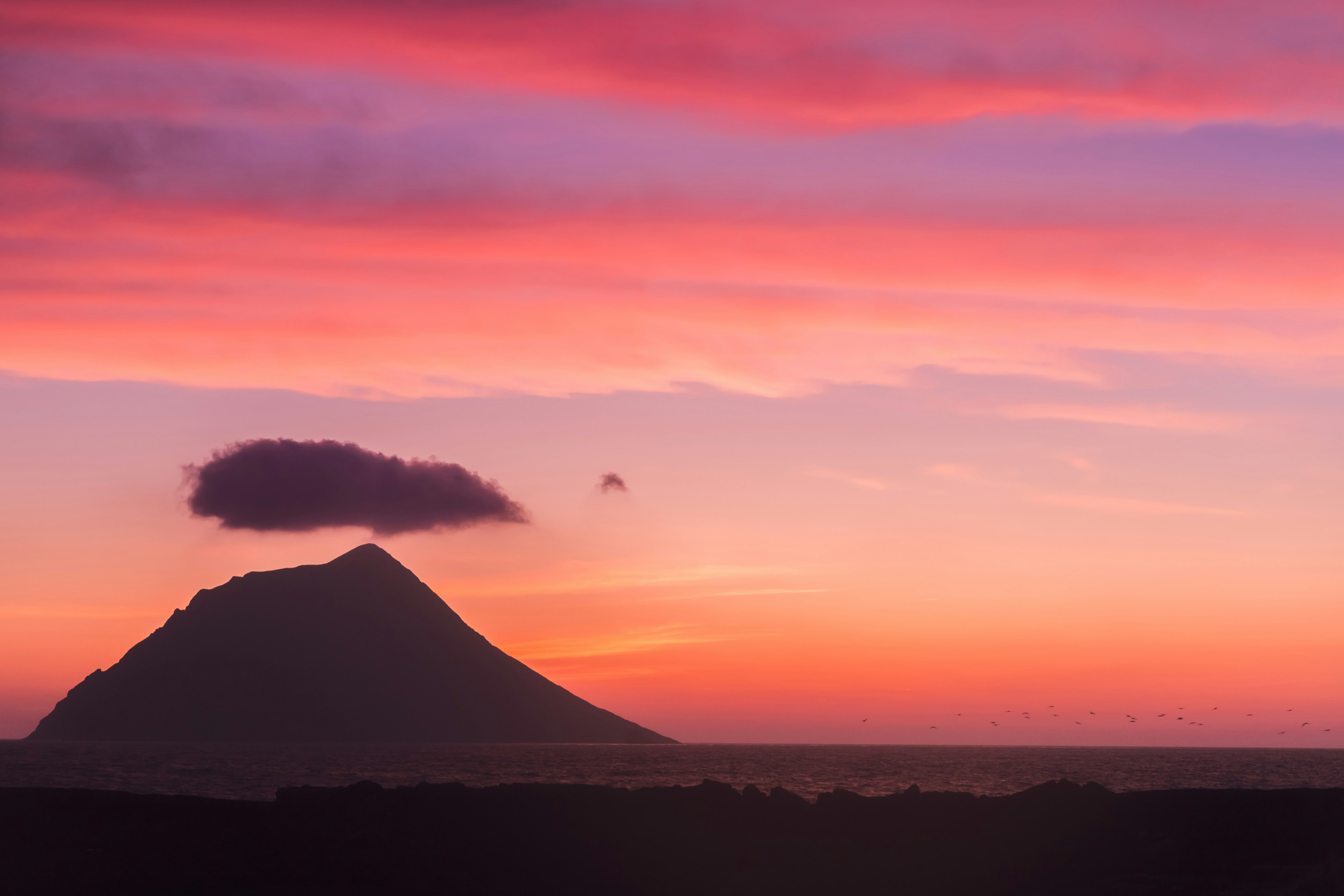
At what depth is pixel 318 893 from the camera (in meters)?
36.3

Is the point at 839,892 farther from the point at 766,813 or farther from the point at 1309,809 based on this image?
the point at 1309,809

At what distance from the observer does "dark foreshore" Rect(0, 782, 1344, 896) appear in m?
38.6

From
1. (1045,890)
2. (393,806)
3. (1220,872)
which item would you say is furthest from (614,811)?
(1220,872)

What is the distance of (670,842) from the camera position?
143 ft

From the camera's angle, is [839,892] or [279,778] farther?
[279,778]

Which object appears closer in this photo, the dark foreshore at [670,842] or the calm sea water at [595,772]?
the dark foreshore at [670,842]

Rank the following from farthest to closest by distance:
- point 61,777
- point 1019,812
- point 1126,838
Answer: point 61,777, point 1019,812, point 1126,838

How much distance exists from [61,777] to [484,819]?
6721 cm

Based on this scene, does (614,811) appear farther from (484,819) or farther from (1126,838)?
(1126,838)

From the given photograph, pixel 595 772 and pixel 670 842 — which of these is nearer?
pixel 670 842

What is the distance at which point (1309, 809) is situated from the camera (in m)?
44.7

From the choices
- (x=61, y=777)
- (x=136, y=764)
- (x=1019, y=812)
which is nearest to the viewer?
(x=1019, y=812)

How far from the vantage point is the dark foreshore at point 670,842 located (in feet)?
127

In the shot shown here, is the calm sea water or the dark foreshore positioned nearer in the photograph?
the dark foreshore
